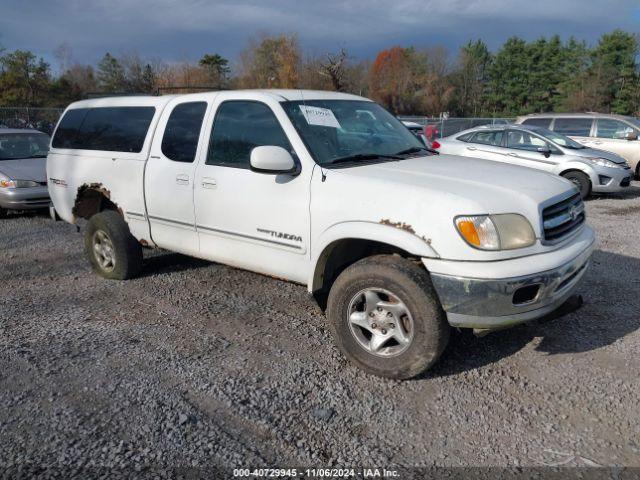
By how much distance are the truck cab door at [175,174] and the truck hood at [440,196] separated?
150cm

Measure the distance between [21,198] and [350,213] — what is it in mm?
7548

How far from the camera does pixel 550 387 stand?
133 inches

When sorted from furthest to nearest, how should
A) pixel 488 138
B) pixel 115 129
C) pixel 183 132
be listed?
pixel 488 138 < pixel 115 129 < pixel 183 132

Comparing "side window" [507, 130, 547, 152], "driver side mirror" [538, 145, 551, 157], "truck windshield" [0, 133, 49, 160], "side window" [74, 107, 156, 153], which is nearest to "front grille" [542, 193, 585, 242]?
"side window" [74, 107, 156, 153]

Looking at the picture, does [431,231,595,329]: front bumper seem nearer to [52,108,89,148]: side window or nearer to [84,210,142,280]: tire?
[84,210,142,280]: tire

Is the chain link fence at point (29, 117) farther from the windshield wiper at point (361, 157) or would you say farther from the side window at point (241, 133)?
the windshield wiper at point (361, 157)

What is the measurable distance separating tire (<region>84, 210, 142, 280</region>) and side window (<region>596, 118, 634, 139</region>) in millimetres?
12827

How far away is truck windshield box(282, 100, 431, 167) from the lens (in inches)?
154

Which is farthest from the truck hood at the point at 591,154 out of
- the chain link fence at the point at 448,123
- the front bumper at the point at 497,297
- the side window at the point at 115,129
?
the chain link fence at the point at 448,123

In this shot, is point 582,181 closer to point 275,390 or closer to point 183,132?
point 183,132

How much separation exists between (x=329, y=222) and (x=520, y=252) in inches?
48.3

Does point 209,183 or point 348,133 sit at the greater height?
point 348,133

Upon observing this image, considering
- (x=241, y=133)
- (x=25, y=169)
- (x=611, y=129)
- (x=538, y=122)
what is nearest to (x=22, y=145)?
(x=25, y=169)

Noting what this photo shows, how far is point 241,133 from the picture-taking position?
4.26 meters
